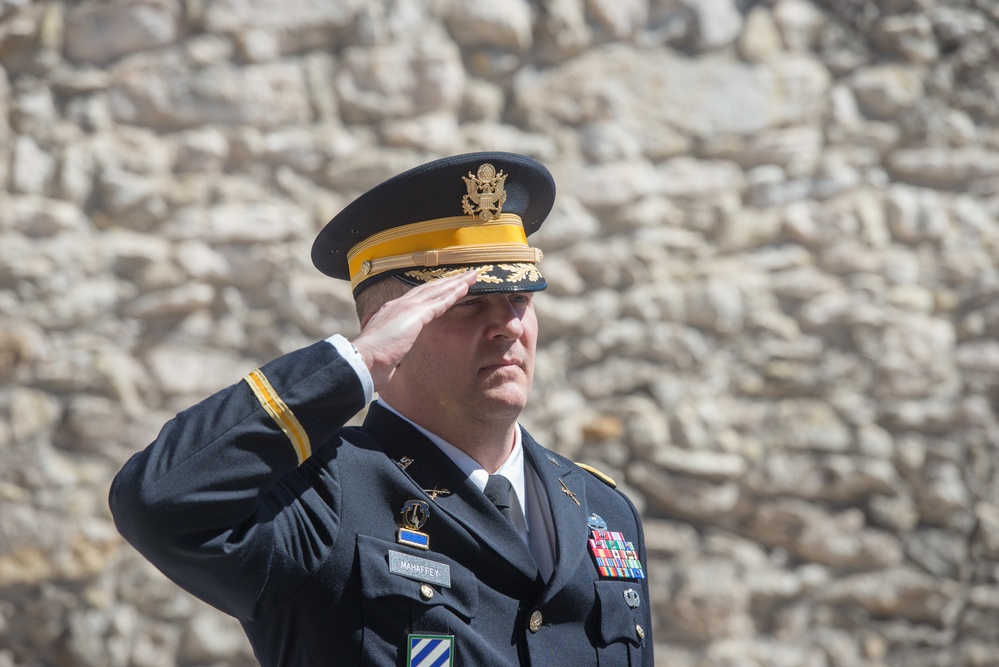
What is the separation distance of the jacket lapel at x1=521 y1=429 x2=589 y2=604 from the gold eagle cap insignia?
0.46 metres

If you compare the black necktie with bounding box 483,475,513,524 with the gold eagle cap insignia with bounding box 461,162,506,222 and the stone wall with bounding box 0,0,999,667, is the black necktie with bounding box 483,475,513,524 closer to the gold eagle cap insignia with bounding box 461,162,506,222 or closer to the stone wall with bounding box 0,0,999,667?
the gold eagle cap insignia with bounding box 461,162,506,222

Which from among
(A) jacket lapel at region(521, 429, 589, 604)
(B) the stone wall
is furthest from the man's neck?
(B) the stone wall

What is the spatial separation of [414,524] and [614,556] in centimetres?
45

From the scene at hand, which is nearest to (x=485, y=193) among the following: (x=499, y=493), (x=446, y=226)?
(x=446, y=226)

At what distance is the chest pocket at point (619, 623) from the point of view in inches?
68.5

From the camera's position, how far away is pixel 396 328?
4.93ft

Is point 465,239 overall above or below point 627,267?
above

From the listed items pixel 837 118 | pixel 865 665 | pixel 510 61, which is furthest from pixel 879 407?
pixel 510 61

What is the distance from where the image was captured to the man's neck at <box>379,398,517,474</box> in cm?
176

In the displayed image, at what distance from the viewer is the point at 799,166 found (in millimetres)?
3979

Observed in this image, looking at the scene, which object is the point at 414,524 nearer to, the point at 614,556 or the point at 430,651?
the point at 430,651

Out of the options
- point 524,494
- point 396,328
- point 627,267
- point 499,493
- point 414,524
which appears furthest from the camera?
point 627,267

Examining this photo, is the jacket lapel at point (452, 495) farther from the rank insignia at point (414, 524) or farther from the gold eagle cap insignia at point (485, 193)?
the gold eagle cap insignia at point (485, 193)

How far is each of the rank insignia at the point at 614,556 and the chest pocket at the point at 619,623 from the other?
0.02m
